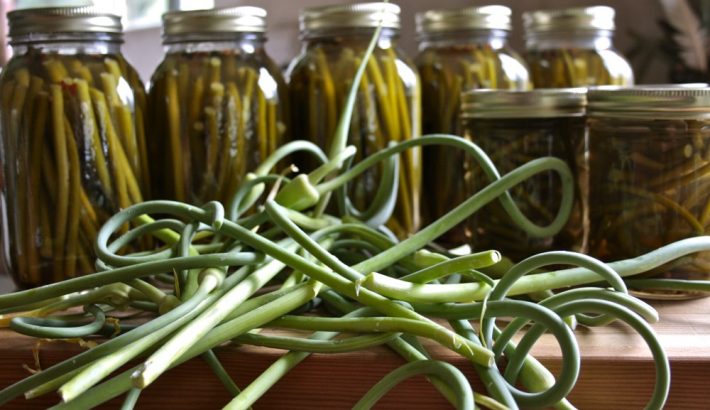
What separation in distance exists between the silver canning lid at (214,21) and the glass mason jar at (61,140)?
0.16 feet

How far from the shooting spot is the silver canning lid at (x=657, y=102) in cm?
49

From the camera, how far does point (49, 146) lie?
1.91ft

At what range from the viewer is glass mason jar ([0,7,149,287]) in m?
0.58

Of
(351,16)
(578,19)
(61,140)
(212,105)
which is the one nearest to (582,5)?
(578,19)

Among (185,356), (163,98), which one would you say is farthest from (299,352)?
(163,98)

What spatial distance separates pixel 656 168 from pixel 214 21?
335mm

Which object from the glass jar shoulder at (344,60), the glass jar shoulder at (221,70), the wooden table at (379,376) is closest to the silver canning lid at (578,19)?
the glass jar shoulder at (344,60)

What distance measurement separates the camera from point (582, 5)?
0.95 meters

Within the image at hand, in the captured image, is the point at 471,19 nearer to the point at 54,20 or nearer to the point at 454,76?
the point at 454,76

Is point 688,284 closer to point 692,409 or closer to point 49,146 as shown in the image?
point 692,409

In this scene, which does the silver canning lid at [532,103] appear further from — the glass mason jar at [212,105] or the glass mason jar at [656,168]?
the glass mason jar at [212,105]

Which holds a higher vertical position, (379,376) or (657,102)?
(657,102)

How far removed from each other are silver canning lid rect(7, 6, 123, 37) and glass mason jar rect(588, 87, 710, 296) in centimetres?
36

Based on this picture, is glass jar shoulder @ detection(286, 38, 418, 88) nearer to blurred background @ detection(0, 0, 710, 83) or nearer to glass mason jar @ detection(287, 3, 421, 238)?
glass mason jar @ detection(287, 3, 421, 238)
